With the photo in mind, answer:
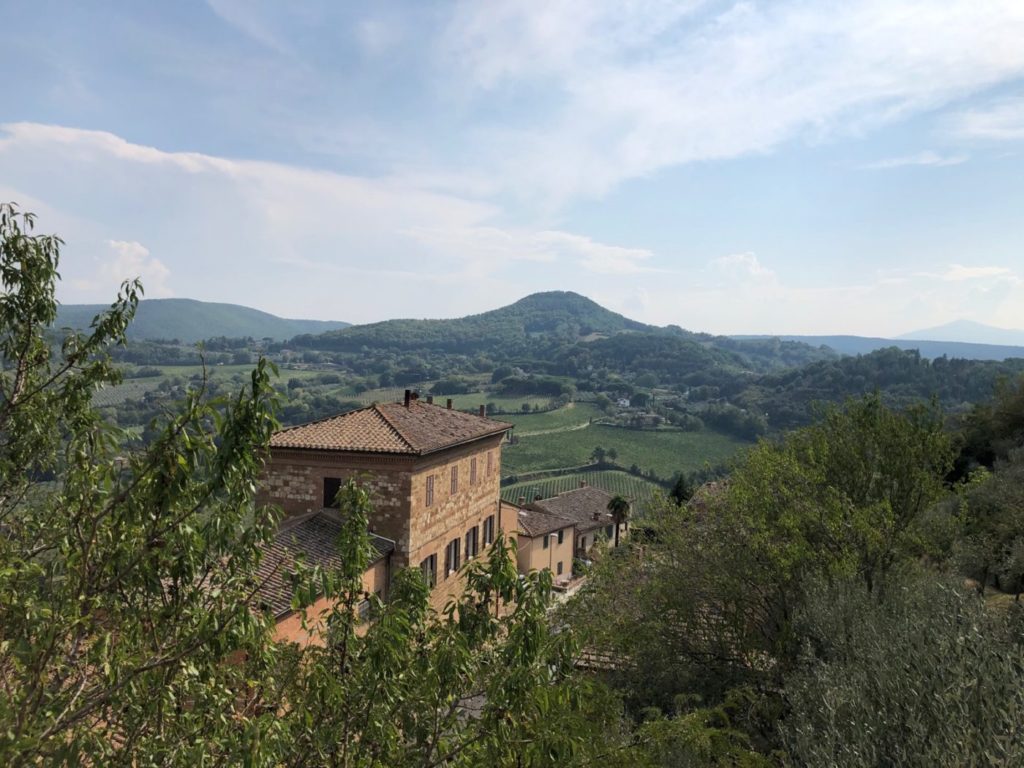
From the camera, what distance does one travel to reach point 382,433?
22.7m

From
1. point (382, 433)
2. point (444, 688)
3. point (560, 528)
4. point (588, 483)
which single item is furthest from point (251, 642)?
point (588, 483)

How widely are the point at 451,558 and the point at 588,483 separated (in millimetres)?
61484

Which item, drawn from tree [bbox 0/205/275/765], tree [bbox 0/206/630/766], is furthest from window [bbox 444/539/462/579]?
tree [bbox 0/205/275/765]

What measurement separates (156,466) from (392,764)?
338 cm

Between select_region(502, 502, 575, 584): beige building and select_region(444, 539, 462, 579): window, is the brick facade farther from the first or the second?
select_region(502, 502, 575, 584): beige building

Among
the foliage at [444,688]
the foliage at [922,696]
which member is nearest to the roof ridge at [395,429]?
the foliage at [922,696]

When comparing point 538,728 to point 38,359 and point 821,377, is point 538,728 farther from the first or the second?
point 821,377

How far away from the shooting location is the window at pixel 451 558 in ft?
82.6

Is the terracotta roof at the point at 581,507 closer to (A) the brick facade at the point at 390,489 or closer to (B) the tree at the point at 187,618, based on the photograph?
(A) the brick facade at the point at 390,489

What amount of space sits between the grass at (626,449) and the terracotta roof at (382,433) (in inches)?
2474

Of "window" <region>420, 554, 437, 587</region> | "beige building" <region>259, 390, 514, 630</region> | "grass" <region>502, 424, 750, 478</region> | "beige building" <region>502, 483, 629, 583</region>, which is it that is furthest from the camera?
"grass" <region>502, 424, 750, 478</region>

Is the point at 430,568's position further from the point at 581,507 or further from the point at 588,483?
the point at 588,483

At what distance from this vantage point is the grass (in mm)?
95188

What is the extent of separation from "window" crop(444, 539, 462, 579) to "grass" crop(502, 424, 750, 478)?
6177cm
